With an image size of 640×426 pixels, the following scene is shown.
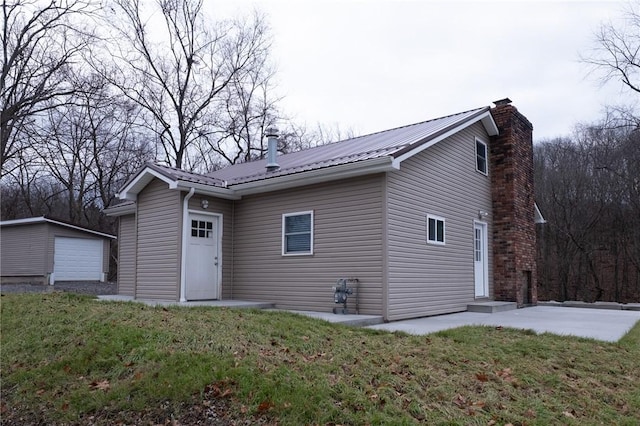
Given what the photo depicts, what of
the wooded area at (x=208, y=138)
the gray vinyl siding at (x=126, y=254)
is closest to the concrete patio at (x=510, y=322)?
the gray vinyl siding at (x=126, y=254)

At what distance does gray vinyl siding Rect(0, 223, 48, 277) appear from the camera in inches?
768

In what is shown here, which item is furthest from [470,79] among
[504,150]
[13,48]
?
[13,48]

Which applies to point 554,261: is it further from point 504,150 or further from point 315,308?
point 315,308

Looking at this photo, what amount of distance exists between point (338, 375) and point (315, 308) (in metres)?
4.80

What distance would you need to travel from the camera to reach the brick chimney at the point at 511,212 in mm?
11938

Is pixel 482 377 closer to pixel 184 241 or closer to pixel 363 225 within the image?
pixel 363 225

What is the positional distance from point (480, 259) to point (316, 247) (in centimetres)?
468

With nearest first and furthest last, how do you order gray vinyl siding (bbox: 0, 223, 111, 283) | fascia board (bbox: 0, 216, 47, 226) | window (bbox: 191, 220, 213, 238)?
window (bbox: 191, 220, 213, 238) < fascia board (bbox: 0, 216, 47, 226) < gray vinyl siding (bbox: 0, 223, 111, 283)

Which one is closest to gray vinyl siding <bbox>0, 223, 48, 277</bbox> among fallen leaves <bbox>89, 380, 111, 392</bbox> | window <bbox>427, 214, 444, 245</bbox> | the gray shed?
the gray shed

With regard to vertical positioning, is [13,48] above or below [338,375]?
above

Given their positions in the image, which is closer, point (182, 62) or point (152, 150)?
point (182, 62)

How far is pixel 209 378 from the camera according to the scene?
413 centimetres

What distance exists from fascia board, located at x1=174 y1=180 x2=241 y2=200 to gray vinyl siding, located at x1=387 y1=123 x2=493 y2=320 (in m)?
3.74

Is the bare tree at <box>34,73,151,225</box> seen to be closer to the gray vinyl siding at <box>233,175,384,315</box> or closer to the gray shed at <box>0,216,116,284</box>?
the gray shed at <box>0,216,116,284</box>
